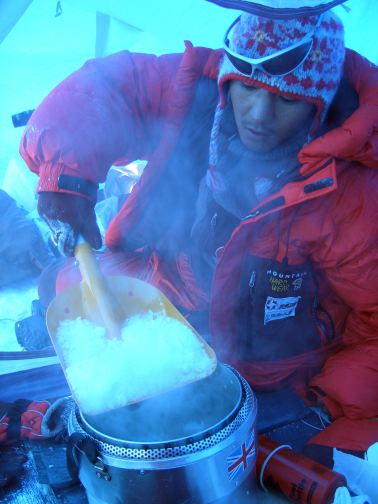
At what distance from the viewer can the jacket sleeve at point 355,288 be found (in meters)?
1.36

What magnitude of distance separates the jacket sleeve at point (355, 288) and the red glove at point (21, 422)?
38.3 inches

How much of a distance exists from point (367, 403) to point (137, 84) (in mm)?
1362

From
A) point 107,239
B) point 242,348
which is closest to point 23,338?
point 107,239

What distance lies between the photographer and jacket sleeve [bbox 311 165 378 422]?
4.46 feet

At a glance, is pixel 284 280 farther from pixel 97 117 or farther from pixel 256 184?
pixel 97 117

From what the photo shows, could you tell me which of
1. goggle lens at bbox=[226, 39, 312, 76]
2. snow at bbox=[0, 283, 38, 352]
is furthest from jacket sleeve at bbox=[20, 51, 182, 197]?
snow at bbox=[0, 283, 38, 352]

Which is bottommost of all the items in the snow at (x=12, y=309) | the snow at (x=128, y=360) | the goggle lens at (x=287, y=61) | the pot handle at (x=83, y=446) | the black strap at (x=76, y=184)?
the snow at (x=12, y=309)

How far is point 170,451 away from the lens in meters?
0.89

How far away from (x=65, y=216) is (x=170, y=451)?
0.77 metres

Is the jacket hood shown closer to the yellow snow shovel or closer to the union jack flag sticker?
the yellow snow shovel

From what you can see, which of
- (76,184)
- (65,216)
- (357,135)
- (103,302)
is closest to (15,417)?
(103,302)

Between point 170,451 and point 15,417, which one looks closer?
point 170,451

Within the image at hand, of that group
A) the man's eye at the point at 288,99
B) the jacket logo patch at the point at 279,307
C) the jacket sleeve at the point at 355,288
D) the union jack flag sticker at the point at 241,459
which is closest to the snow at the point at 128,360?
the union jack flag sticker at the point at 241,459

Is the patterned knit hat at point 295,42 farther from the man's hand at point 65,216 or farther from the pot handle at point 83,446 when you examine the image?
the pot handle at point 83,446
